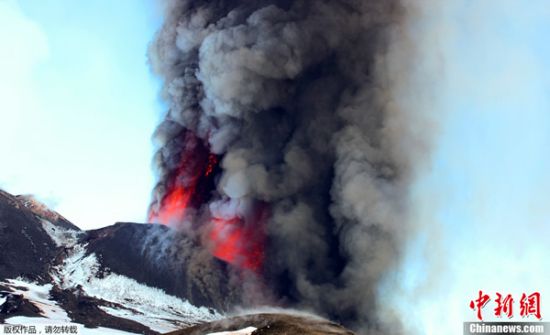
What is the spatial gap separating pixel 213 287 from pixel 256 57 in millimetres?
38667

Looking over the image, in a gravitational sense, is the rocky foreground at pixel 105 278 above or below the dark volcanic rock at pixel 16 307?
above

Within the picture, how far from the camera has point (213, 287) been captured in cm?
9850

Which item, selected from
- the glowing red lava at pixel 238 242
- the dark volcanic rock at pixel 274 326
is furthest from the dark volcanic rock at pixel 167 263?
the dark volcanic rock at pixel 274 326

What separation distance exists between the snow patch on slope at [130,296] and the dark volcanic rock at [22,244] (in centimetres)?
320

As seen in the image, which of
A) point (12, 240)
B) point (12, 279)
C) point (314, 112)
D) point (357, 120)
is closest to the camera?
point (12, 279)

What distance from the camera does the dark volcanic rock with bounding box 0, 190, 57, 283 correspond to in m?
92.2

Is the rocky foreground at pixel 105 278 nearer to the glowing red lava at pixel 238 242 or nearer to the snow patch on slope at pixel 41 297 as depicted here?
the snow patch on slope at pixel 41 297

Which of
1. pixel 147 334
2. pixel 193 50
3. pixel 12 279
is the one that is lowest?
pixel 147 334

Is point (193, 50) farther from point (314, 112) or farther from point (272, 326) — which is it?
point (272, 326)

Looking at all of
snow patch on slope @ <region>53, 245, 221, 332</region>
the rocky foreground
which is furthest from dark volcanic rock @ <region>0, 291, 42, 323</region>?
snow patch on slope @ <region>53, 245, 221, 332</region>

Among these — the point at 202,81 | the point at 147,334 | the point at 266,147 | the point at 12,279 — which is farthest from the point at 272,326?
the point at 202,81

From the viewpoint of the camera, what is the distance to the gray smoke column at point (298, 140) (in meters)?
95.1

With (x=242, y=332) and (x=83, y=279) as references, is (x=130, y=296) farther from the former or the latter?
(x=242, y=332)

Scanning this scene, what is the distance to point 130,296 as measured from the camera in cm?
9288
